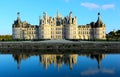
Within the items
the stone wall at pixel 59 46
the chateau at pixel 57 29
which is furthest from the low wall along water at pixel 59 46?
the chateau at pixel 57 29

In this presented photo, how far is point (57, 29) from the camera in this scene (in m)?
95.7

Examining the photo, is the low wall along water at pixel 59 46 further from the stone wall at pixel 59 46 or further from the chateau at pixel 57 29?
the chateau at pixel 57 29

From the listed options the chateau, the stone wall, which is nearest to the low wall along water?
the stone wall

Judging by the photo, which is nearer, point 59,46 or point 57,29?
point 59,46

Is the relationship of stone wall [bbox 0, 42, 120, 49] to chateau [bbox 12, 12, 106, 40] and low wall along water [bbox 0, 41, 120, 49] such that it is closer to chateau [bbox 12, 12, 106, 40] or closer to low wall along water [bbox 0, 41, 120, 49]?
low wall along water [bbox 0, 41, 120, 49]

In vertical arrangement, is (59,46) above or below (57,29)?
below

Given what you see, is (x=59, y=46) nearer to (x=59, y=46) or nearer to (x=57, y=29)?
(x=59, y=46)

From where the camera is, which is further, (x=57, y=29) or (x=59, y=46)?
(x=57, y=29)

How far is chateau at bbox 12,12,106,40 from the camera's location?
94.5 meters

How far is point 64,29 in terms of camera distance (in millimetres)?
96125

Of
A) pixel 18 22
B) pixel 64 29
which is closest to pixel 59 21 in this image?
pixel 64 29

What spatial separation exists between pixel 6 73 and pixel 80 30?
249ft

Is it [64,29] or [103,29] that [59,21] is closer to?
[64,29]

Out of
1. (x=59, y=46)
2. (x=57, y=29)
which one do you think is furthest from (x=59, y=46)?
(x=57, y=29)
